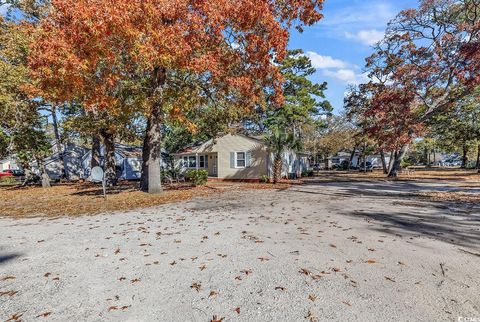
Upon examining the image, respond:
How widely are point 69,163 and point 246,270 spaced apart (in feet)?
103

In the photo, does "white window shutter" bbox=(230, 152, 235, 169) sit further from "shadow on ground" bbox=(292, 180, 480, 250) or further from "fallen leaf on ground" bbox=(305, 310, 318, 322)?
"fallen leaf on ground" bbox=(305, 310, 318, 322)

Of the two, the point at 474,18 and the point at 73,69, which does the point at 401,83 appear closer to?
the point at 474,18

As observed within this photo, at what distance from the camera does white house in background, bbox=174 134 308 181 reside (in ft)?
70.8

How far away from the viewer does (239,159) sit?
22625 millimetres

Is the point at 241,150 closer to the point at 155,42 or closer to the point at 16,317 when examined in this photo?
the point at 155,42

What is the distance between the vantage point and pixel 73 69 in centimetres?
938

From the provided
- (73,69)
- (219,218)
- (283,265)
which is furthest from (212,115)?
(283,265)

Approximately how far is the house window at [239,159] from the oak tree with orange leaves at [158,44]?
9698mm

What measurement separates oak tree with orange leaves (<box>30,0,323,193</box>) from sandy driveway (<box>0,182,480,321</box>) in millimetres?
5813

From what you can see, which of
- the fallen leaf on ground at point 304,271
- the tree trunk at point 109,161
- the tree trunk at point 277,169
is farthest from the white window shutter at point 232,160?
the fallen leaf on ground at point 304,271

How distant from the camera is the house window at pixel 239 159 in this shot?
22.5 meters

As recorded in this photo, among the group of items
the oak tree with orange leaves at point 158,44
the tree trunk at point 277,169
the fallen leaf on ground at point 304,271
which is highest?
the oak tree with orange leaves at point 158,44

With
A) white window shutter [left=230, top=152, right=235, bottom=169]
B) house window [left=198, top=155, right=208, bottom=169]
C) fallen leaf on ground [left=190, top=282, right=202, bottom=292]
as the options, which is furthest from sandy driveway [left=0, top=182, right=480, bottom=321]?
house window [left=198, top=155, right=208, bottom=169]

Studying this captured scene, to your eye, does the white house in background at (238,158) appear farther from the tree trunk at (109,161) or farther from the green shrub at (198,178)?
the tree trunk at (109,161)
